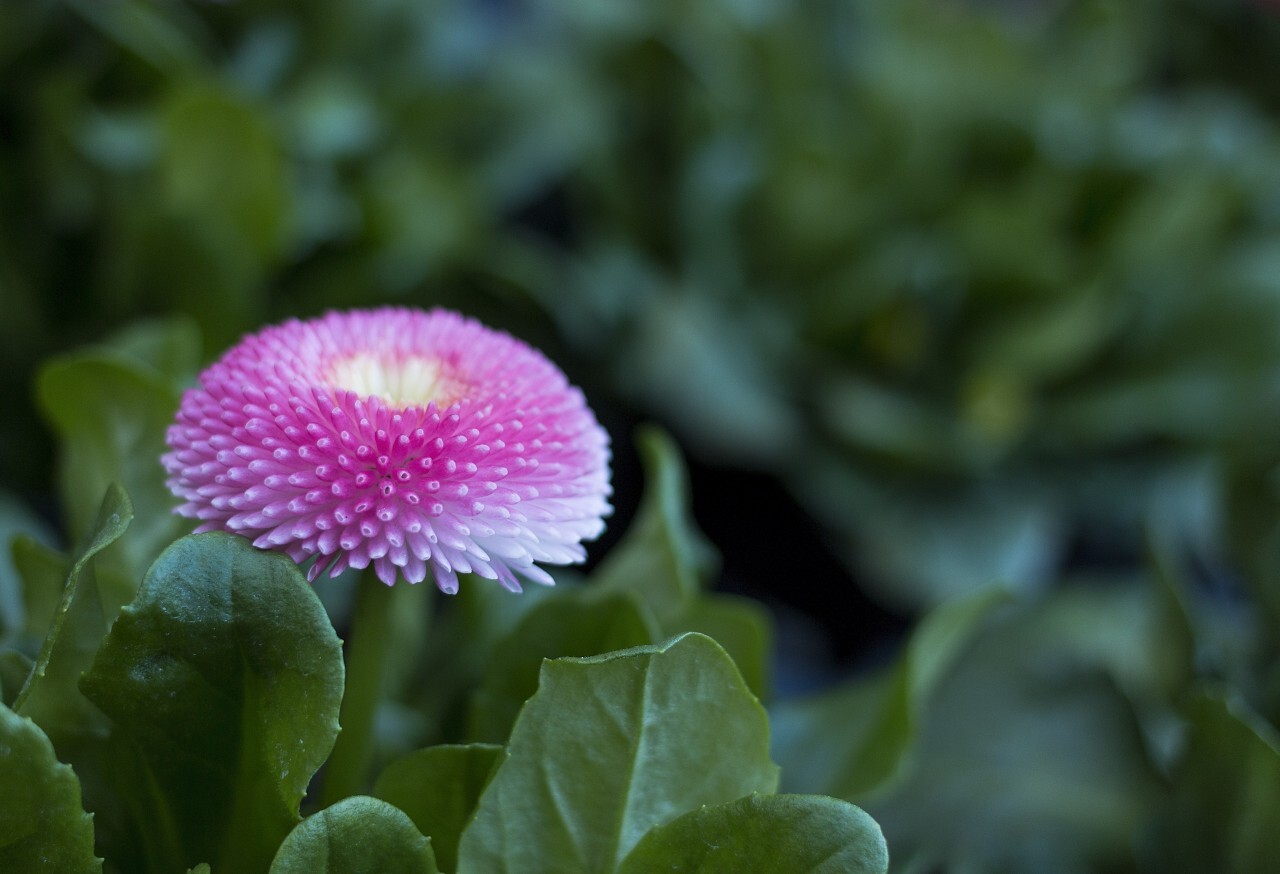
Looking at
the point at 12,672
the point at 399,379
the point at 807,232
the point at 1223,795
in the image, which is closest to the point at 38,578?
the point at 12,672

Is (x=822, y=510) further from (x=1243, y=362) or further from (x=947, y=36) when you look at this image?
(x=947, y=36)

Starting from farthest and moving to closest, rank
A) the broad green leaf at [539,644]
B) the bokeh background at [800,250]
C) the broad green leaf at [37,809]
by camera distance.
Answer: the bokeh background at [800,250] → the broad green leaf at [539,644] → the broad green leaf at [37,809]

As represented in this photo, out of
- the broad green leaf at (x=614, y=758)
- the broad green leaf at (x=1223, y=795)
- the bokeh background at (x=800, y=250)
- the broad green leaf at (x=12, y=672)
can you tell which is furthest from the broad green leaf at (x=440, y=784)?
the bokeh background at (x=800, y=250)

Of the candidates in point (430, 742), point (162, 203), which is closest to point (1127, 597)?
point (430, 742)

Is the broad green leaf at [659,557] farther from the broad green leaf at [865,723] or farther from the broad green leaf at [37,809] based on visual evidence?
the broad green leaf at [37,809]

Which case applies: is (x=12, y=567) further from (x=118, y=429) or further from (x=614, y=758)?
(x=614, y=758)

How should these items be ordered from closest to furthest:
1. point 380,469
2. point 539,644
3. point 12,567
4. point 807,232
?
point 380,469 < point 539,644 < point 12,567 < point 807,232

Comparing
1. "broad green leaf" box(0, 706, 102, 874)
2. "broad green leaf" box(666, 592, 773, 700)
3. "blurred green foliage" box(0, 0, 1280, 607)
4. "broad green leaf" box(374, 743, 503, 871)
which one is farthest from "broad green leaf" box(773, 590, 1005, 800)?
"blurred green foliage" box(0, 0, 1280, 607)
